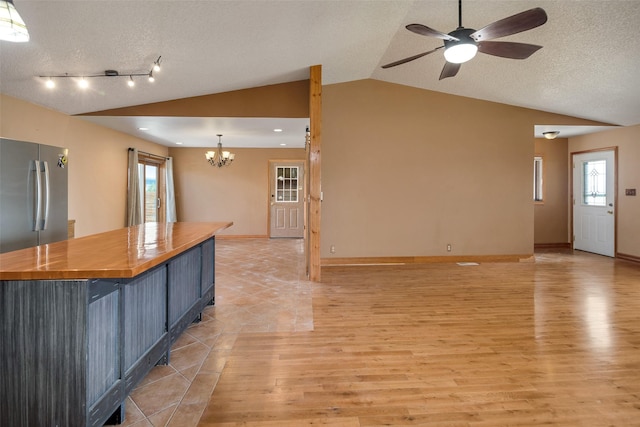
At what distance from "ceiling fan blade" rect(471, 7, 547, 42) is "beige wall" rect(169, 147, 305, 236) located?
6456mm

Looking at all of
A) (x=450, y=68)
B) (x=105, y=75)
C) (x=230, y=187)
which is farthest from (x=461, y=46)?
(x=230, y=187)

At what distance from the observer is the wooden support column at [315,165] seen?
453cm

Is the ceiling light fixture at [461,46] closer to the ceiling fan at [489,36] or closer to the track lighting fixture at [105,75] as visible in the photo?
the ceiling fan at [489,36]

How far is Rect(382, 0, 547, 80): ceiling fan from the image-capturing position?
2.44 m

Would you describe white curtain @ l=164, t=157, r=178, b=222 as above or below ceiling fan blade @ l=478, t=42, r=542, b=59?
below

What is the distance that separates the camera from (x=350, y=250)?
5.72 metres

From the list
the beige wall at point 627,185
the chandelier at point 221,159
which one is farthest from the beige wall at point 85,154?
the beige wall at point 627,185

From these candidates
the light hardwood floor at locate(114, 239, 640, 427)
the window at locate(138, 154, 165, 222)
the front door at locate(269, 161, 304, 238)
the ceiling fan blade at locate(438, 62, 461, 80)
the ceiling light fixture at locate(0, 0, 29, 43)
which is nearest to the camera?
the ceiling light fixture at locate(0, 0, 29, 43)

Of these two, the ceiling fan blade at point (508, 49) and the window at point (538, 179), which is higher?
the ceiling fan blade at point (508, 49)

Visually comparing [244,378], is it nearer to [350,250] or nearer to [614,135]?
[350,250]

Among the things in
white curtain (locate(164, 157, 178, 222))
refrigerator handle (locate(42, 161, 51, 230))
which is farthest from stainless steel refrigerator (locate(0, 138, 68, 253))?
white curtain (locate(164, 157, 178, 222))

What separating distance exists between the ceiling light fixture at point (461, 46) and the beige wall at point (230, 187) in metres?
6.14

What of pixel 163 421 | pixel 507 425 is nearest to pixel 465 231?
pixel 507 425

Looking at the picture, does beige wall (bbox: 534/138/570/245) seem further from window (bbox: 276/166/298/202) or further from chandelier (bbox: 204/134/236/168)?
chandelier (bbox: 204/134/236/168)
